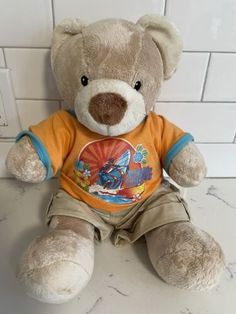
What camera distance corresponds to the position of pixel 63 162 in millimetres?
557

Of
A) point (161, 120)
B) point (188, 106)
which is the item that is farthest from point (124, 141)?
point (188, 106)

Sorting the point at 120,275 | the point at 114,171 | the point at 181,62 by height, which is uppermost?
the point at 181,62

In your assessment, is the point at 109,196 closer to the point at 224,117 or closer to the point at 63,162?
the point at 63,162

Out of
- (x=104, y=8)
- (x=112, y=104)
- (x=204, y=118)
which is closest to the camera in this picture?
(x=112, y=104)

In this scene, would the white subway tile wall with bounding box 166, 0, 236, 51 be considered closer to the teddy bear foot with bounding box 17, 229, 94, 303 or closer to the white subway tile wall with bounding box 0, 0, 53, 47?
the white subway tile wall with bounding box 0, 0, 53, 47

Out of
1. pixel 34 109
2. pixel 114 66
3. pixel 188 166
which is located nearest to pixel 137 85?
pixel 114 66

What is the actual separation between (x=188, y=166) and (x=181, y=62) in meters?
0.19

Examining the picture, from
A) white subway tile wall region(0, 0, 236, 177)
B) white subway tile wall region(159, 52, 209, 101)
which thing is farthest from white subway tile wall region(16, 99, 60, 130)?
white subway tile wall region(159, 52, 209, 101)

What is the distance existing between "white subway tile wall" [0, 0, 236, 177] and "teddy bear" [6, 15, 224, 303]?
69 mm

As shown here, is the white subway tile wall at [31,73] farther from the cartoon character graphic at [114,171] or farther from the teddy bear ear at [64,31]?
the cartoon character graphic at [114,171]

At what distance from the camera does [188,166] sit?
0.53 meters

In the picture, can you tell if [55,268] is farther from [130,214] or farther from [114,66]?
[114,66]

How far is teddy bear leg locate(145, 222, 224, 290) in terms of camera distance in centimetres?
46

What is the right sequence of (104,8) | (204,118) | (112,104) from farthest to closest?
(204,118), (104,8), (112,104)
